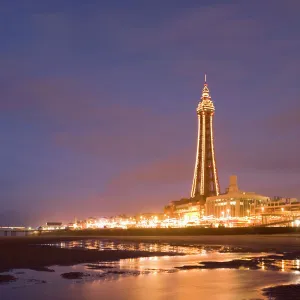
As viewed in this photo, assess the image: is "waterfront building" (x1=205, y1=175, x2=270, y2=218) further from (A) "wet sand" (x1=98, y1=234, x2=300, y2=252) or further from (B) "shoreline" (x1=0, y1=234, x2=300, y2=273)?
(B) "shoreline" (x1=0, y1=234, x2=300, y2=273)

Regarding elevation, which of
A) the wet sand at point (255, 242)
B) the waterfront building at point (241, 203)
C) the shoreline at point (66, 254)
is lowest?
the wet sand at point (255, 242)

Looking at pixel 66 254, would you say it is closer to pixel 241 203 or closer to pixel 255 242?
pixel 255 242

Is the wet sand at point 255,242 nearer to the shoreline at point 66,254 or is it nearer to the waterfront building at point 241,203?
the shoreline at point 66,254

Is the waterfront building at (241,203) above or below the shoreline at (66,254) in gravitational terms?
above

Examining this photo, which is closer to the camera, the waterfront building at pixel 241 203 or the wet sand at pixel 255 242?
the wet sand at pixel 255 242

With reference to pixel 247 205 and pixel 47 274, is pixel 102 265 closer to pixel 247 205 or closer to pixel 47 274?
pixel 47 274

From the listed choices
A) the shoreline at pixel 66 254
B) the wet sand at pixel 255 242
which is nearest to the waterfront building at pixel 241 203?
the wet sand at pixel 255 242

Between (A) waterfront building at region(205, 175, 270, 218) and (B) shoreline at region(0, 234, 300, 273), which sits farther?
(A) waterfront building at region(205, 175, 270, 218)

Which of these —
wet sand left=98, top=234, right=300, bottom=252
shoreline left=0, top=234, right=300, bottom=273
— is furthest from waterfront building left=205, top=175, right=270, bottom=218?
shoreline left=0, top=234, right=300, bottom=273

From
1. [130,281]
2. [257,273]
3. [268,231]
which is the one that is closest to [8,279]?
[130,281]

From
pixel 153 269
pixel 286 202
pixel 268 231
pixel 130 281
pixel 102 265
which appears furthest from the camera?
pixel 286 202

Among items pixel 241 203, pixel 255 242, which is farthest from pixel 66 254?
pixel 241 203

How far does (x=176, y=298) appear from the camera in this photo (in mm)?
19406

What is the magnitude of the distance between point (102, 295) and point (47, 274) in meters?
8.27
